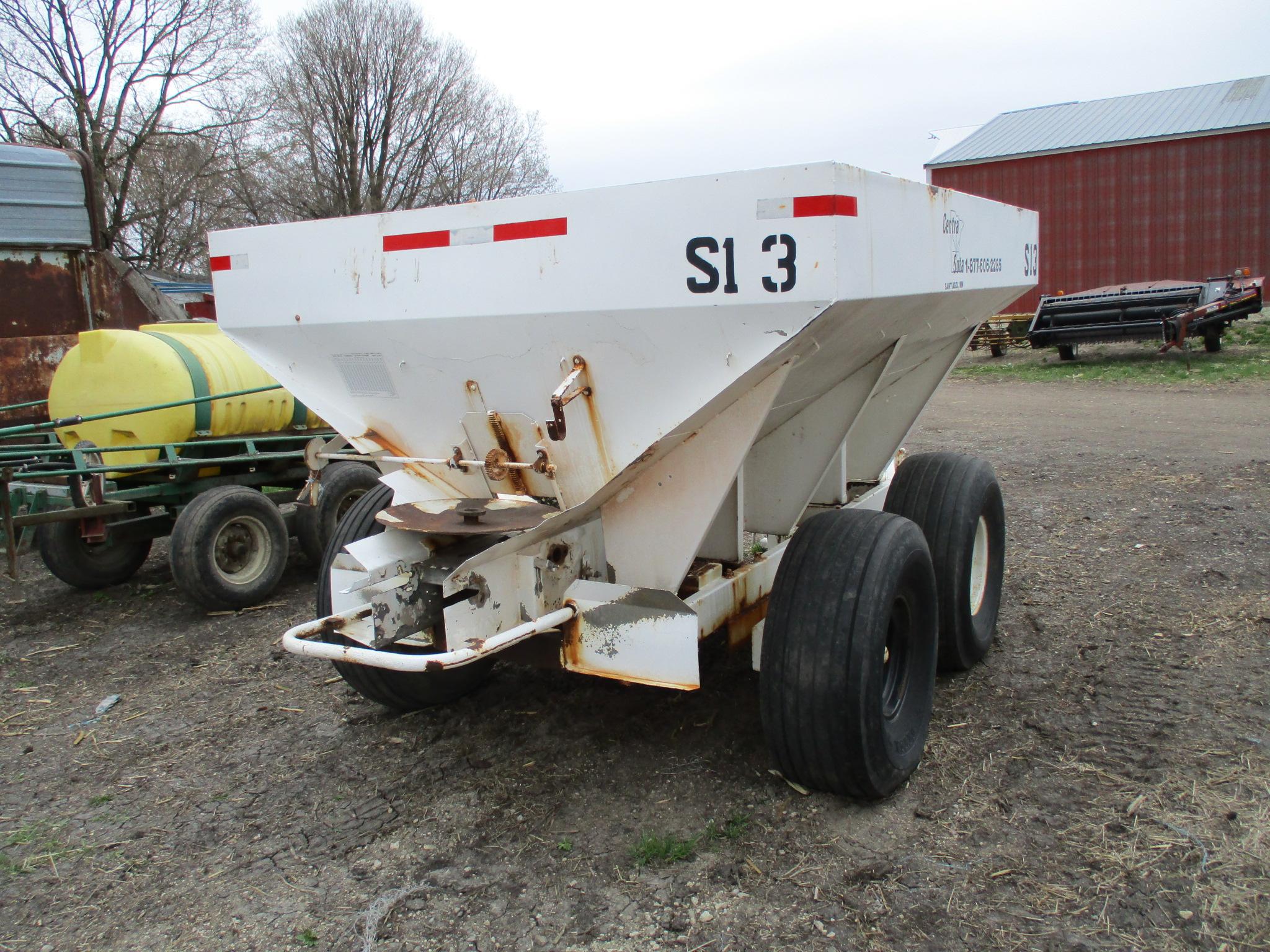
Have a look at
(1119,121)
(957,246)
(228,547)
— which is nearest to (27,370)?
(228,547)

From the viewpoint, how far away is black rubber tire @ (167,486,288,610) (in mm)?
5348

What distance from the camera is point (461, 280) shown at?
3.06 metres

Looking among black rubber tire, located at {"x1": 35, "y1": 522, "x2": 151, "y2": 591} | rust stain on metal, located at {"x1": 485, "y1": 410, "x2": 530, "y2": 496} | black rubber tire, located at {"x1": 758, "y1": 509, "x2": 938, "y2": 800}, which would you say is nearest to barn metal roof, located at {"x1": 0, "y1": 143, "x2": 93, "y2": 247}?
black rubber tire, located at {"x1": 35, "y1": 522, "x2": 151, "y2": 591}

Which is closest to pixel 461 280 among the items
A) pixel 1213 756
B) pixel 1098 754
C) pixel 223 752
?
pixel 223 752

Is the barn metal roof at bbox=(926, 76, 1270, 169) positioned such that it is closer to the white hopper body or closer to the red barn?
the red barn

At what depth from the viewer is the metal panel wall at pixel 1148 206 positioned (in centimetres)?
2289

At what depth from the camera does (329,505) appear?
20.4ft

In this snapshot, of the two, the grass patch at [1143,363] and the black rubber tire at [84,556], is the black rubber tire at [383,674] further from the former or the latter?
the grass patch at [1143,363]

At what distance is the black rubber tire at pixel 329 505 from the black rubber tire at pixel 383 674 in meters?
2.04

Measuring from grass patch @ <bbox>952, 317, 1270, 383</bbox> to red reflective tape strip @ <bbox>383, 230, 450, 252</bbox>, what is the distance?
44.7 ft

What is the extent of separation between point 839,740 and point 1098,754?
3.42 ft

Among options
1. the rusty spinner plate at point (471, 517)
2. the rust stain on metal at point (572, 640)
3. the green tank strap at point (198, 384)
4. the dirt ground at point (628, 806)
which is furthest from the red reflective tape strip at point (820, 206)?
the green tank strap at point (198, 384)

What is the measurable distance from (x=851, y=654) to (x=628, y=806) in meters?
0.86

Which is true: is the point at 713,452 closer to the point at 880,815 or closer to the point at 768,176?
the point at 768,176
